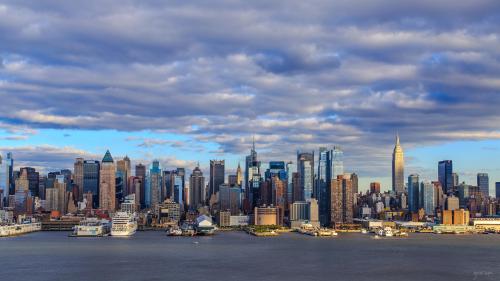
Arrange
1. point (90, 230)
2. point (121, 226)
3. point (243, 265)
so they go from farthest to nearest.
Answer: point (90, 230) → point (121, 226) → point (243, 265)

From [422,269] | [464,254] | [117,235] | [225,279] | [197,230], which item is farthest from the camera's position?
[197,230]

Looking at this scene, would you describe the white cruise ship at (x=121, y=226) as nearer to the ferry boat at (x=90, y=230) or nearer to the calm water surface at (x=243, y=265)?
the ferry boat at (x=90, y=230)

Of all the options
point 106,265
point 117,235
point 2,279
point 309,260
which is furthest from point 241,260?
point 117,235

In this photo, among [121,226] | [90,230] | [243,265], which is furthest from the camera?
[90,230]

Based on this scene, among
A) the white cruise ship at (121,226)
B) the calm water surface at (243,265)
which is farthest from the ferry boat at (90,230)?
the calm water surface at (243,265)

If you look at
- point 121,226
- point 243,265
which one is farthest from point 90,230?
point 243,265

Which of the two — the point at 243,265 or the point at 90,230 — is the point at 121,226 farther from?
the point at 243,265

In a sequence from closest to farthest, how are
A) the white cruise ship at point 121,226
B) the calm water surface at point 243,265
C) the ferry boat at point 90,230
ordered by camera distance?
the calm water surface at point 243,265 → the white cruise ship at point 121,226 → the ferry boat at point 90,230

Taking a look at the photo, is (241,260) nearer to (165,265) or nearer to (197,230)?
(165,265)

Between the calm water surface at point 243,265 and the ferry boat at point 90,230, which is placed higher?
the calm water surface at point 243,265

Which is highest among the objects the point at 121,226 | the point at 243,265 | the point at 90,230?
the point at 243,265

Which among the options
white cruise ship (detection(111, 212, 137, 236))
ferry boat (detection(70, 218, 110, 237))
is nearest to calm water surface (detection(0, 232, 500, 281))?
white cruise ship (detection(111, 212, 137, 236))
